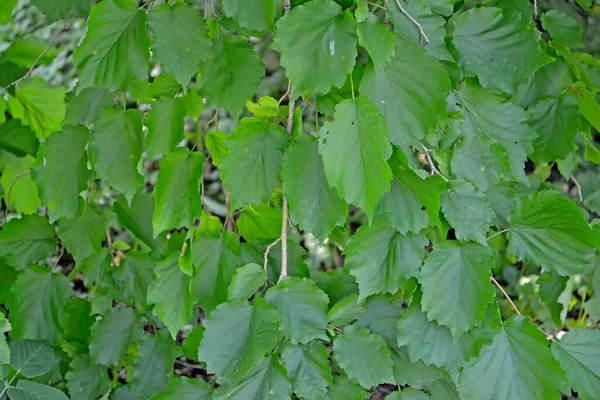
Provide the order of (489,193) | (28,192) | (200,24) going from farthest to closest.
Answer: (28,192) → (489,193) → (200,24)

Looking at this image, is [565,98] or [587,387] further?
[565,98]

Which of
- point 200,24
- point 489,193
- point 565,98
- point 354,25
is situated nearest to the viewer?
point 354,25

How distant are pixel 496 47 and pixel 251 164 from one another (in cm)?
46

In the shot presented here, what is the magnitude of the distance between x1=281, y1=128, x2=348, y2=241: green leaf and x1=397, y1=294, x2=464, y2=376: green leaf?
0.20 meters

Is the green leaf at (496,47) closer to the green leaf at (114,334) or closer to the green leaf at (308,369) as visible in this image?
the green leaf at (308,369)

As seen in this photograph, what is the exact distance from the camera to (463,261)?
2.92 feet

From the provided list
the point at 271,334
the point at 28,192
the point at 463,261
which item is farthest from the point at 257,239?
the point at 28,192

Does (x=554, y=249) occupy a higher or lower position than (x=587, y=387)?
higher

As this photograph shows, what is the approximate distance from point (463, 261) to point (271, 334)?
310mm

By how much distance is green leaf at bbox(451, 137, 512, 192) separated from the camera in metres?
0.94

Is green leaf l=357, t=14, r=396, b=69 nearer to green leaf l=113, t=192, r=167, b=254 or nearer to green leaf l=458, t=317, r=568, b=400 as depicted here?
green leaf l=458, t=317, r=568, b=400

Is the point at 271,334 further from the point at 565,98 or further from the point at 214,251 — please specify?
the point at 565,98

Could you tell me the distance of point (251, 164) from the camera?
0.96 meters

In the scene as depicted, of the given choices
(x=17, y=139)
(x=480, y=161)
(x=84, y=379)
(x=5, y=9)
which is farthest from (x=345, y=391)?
(x=5, y=9)
